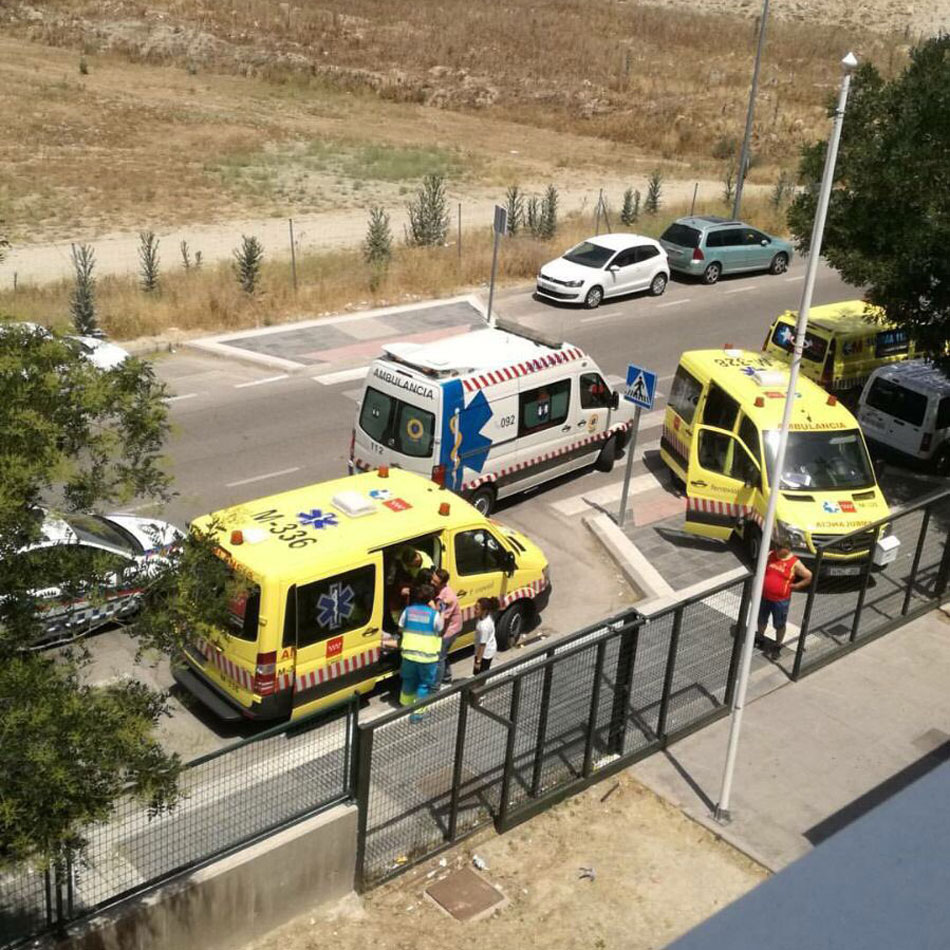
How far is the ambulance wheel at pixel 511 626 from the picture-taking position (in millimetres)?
13000

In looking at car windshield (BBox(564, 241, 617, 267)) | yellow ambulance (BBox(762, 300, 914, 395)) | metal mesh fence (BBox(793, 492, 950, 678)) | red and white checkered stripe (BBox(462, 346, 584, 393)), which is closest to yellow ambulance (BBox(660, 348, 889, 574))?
metal mesh fence (BBox(793, 492, 950, 678))

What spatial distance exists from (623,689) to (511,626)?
237cm

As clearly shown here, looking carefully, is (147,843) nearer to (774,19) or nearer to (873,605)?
(873,605)

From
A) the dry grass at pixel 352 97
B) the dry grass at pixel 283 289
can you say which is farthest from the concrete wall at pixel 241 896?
the dry grass at pixel 352 97

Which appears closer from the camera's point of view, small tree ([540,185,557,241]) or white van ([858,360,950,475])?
white van ([858,360,950,475])

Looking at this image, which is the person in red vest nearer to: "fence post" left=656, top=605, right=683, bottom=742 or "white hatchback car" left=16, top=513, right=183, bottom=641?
"fence post" left=656, top=605, right=683, bottom=742

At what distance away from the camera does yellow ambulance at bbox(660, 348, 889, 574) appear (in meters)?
14.8

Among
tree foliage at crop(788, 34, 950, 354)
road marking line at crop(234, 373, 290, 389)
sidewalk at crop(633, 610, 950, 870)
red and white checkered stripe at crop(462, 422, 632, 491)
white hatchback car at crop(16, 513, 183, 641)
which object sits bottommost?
road marking line at crop(234, 373, 290, 389)

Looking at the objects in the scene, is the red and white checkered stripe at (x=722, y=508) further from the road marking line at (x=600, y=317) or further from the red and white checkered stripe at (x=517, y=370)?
the road marking line at (x=600, y=317)

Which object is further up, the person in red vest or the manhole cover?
the person in red vest

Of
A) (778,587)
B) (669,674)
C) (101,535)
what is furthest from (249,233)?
(669,674)

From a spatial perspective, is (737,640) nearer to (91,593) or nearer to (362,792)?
(362,792)

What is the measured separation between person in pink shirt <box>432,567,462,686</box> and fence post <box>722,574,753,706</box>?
2.75 metres

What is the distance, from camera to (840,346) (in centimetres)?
2036
